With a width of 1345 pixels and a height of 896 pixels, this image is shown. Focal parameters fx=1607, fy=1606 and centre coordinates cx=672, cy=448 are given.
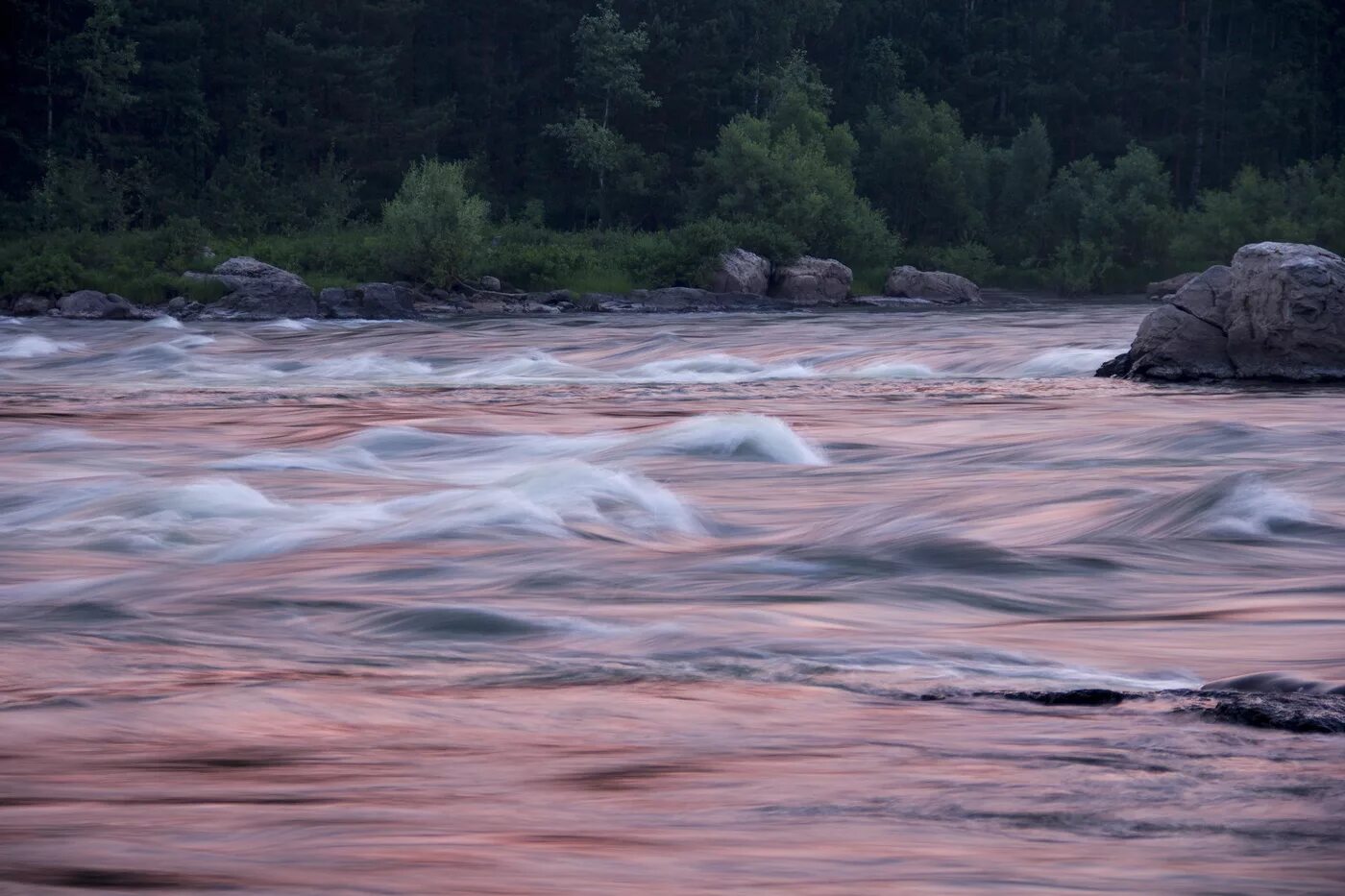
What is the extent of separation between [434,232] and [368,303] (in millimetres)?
4160

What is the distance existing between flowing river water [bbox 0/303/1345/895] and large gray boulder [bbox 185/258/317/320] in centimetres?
2157

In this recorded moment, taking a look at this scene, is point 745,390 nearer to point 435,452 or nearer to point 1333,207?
point 435,452

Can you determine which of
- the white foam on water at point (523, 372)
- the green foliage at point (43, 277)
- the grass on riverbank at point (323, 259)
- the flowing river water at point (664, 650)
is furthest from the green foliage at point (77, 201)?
the flowing river water at point (664, 650)

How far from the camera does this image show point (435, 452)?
10930 millimetres

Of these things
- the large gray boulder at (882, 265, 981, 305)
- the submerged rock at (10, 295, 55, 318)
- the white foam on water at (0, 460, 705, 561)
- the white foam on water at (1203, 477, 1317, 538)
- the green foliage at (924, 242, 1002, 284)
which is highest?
the green foliage at (924, 242, 1002, 284)

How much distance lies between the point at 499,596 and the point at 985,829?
127 inches

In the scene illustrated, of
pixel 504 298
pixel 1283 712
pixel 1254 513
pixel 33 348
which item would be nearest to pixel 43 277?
pixel 504 298

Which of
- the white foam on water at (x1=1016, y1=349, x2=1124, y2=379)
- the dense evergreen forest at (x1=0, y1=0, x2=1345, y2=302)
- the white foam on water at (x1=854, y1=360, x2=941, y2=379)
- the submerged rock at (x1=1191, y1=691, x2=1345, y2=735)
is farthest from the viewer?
the dense evergreen forest at (x1=0, y1=0, x2=1345, y2=302)

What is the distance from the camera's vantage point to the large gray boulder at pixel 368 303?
34.4 m

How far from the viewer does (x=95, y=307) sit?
110 feet

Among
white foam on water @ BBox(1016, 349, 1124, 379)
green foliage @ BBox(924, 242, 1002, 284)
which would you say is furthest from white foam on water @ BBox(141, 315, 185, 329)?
green foliage @ BBox(924, 242, 1002, 284)

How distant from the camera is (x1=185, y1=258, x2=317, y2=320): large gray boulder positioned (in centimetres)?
3419

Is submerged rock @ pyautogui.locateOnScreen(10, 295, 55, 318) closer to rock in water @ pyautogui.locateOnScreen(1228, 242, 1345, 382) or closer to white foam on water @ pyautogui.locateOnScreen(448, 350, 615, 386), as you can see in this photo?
white foam on water @ pyautogui.locateOnScreen(448, 350, 615, 386)

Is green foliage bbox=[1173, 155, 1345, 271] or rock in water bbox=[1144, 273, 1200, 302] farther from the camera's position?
green foliage bbox=[1173, 155, 1345, 271]
